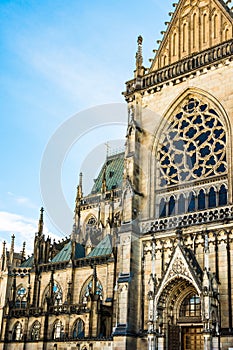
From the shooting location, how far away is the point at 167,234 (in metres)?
26.0

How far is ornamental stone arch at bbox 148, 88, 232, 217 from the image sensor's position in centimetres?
2658

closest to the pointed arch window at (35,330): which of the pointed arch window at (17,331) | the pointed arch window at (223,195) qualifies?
the pointed arch window at (17,331)

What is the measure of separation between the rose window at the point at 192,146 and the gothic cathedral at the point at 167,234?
0.22 ft

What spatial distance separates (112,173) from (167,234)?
83.1 ft

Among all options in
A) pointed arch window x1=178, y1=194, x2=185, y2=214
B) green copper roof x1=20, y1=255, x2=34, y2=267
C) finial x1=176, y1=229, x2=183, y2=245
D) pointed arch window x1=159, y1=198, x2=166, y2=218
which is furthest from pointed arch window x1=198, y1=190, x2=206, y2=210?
green copper roof x1=20, y1=255, x2=34, y2=267

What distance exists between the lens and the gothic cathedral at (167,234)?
2398 cm

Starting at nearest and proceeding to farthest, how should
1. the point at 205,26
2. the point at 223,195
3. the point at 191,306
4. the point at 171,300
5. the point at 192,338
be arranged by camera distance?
the point at 192,338 → the point at 191,306 → the point at 171,300 → the point at 223,195 → the point at 205,26

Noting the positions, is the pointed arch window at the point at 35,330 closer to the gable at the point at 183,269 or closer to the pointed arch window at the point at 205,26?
the gable at the point at 183,269

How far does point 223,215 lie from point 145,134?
8571mm

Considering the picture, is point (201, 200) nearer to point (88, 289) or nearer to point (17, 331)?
point (88, 289)

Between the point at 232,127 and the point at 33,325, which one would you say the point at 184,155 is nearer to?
the point at 232,127

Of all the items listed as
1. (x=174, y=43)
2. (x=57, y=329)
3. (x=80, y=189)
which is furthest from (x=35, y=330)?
(x=174, y=43)

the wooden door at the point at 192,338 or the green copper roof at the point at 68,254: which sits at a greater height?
the green copper roof at the point at 68,254

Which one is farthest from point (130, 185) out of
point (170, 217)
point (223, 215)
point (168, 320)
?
point (168, 320)
